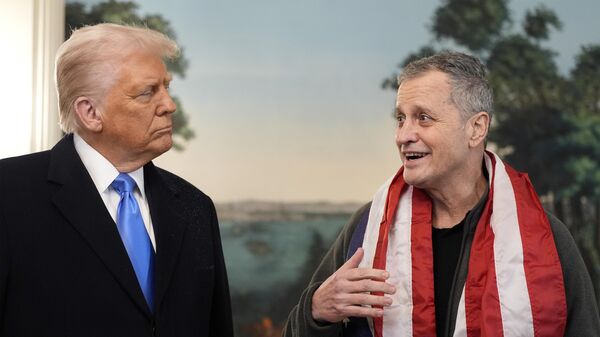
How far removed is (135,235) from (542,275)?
919 mm

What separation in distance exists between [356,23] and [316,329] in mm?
2148

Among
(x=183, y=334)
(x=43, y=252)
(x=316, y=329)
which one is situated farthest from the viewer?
(x=316, y=329)

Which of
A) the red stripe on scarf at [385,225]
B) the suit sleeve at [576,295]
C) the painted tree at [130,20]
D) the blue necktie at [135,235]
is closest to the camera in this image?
the blue necktie at [135,235]

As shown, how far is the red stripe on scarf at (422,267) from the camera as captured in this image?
6.96 ft

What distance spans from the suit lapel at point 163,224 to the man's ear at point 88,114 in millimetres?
177

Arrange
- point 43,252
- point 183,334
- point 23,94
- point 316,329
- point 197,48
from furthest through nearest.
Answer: point 197,48
point 23,94
point 316,329
point 183,334
point 43,252

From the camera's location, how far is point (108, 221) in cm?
184

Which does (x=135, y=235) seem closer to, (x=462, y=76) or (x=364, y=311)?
(x=364, y=311)

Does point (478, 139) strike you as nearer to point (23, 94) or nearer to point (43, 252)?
point (43, 252)

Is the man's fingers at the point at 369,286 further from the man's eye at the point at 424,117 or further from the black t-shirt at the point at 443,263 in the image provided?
the man's eye at the point at 424,117

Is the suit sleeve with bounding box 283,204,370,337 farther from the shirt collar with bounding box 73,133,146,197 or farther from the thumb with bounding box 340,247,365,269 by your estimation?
the shirt collar with bounding box 73,133,146,197

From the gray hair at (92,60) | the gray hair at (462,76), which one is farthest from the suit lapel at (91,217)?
the gray hair at (462,76)

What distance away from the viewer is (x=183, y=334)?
1903 mm

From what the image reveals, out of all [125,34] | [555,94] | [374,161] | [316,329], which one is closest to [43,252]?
[125,34]
